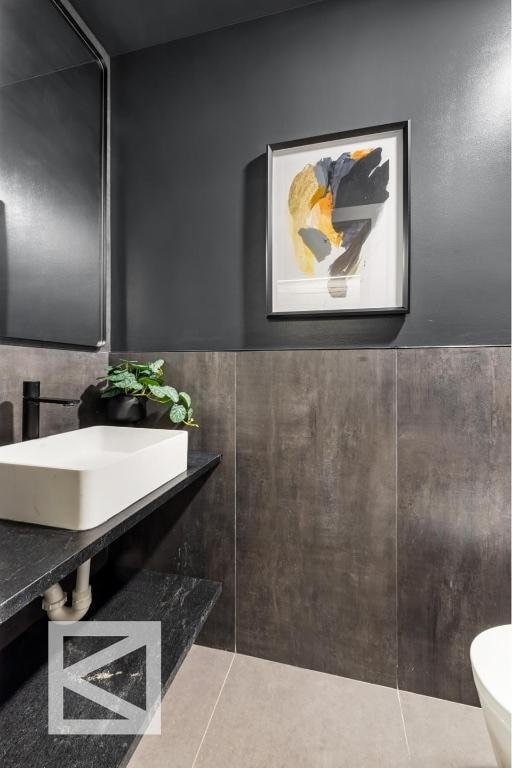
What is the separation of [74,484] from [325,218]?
122cm

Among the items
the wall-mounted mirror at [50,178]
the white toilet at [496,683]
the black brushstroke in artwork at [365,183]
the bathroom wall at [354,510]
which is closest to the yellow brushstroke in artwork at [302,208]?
the black brushstroke in artwork at [365,183]

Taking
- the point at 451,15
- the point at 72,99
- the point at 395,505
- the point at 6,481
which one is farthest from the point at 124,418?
the point at 451,15

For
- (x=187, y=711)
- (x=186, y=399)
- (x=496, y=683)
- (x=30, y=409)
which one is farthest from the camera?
(x=186, y=399)

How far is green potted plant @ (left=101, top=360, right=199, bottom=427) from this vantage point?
1451 millimetres

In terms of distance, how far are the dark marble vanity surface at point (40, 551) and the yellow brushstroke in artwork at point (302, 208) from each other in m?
1.00

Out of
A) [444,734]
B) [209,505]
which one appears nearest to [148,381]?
[209,505]

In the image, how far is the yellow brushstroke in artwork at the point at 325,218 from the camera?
145 centimetres

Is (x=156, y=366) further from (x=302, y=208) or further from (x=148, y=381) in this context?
(x=302, y=208)

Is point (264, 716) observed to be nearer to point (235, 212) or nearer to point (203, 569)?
point (203, 569)

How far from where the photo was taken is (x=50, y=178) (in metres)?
1.38

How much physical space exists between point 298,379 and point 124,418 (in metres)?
0.67

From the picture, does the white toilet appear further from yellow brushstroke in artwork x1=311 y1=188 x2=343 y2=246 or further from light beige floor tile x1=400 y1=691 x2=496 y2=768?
yellow brushstroke in artwork x1=311 y1=188 x2=343 y2=246

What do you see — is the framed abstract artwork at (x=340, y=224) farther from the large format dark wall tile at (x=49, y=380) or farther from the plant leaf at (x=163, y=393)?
the large format dark wall tile at (x=49, y=380)

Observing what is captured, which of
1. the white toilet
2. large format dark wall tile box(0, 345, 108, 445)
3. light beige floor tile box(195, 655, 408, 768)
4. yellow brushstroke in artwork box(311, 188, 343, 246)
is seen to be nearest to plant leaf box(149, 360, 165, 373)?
large format dark wall tile box(0, 345, 108, 445)
